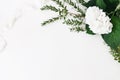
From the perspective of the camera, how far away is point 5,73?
4.25ft

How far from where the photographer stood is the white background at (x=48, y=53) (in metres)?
1.28

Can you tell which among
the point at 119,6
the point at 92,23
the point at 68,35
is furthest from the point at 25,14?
the point at 119,6

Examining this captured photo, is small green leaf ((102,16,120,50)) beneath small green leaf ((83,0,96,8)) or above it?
beneath

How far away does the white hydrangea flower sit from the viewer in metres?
1.21

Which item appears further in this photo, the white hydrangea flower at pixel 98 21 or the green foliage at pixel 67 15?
the green foliage at pixel 67 15

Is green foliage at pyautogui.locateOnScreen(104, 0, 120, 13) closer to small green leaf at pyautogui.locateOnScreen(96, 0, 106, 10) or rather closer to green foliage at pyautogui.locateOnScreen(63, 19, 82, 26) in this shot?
small green leaf at pyautogui.locateOnScreen(96, 0, 106, 10)

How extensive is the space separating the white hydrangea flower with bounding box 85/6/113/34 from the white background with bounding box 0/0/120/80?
10 cm

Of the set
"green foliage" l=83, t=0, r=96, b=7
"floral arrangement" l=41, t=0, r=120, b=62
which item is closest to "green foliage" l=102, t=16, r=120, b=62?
"floral arrangement" l=41, t=0, r=120, b=62

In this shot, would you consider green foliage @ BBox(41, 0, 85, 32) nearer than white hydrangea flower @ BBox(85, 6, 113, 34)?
No

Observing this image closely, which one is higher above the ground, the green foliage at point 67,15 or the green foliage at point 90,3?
the green foliage at point 90,3

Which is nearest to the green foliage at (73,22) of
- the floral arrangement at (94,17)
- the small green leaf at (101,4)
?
the floral arrangement at (94,17)

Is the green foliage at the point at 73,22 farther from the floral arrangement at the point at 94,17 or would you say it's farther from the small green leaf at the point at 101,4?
the small green leaf at the point at 101,4

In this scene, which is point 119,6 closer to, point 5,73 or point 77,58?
point 77,58

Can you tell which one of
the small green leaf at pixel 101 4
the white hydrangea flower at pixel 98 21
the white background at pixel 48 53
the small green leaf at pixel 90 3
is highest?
the small green leaf at pixel 101 4
